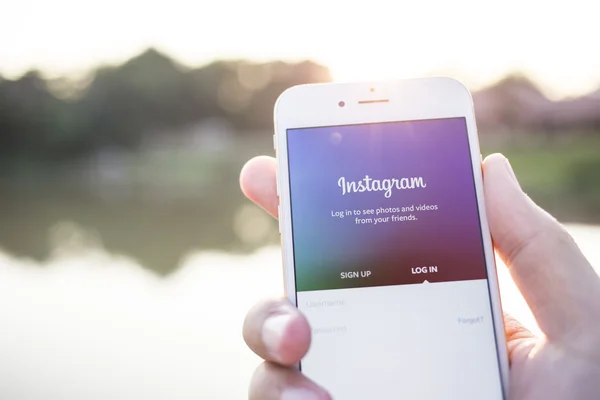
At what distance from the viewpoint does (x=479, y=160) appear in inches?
49.9

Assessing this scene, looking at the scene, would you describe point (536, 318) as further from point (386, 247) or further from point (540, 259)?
point (386, 247)

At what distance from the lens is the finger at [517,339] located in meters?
1.21

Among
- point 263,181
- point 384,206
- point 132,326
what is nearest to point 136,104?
point 132,326

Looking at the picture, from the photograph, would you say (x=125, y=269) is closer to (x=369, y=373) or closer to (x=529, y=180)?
(x=369, y=373)

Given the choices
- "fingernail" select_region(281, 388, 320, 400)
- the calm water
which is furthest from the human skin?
the calm water

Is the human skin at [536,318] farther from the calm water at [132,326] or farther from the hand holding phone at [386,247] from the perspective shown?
the calm water at [132,326]

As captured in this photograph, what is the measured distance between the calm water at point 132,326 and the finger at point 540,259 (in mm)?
501

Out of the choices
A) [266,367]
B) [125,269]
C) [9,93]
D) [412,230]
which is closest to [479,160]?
[412,230]

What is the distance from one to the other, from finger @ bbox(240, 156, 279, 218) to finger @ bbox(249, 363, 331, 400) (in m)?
0.37

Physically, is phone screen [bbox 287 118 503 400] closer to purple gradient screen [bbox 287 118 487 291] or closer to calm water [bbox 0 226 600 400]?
purple gradient screen [bbox 287 118 487 291]

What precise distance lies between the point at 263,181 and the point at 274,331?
40 cm

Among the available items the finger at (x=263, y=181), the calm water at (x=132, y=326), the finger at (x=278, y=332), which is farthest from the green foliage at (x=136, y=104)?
the finger at (x=278, y=332)

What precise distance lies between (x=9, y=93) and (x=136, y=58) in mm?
3925

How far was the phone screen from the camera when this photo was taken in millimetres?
1143
